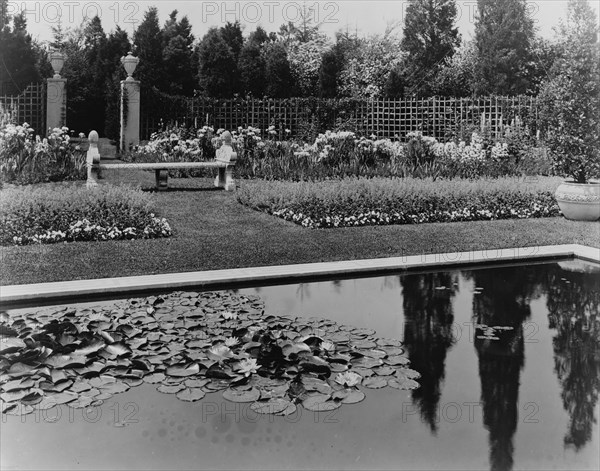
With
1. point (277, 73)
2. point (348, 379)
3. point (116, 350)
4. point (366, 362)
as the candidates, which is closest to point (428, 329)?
point (366, 362)

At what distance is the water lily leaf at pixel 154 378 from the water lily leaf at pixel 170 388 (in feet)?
0.27

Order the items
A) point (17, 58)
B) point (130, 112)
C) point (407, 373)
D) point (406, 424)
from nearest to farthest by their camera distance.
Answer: point (406, 424) → point (407, 373) → point (130, 112) → point (17, 58)

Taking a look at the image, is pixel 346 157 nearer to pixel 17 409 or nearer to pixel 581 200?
pixel 581 200

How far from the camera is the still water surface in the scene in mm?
3670

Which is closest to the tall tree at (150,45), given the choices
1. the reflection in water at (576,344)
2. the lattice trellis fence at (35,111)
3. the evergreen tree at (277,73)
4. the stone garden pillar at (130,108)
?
the evergreen tree at (277,73)

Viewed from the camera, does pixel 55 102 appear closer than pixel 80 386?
No

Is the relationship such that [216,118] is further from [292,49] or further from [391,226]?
[292,49]

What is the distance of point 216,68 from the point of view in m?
26.2

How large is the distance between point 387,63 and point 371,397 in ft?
99.7

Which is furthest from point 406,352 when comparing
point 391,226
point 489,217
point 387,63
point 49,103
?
point 387,63

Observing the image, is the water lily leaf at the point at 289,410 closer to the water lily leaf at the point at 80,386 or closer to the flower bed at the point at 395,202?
the water lily leaf at the point at 80,386

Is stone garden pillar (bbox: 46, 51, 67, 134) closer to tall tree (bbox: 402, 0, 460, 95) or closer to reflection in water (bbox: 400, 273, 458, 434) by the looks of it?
reflection in water (bbox: 400, 273, 458, 434)

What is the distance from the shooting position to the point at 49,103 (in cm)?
1684

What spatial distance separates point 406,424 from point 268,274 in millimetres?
3536
